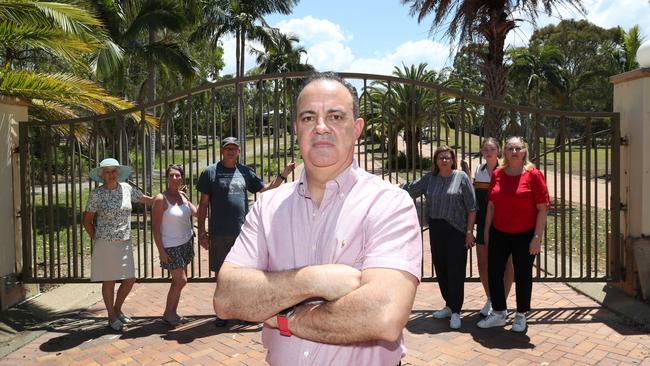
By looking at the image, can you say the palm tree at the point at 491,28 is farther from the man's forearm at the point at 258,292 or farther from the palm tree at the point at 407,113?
the man's forearm at the point at 258,292

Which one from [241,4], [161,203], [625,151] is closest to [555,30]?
[241,4]

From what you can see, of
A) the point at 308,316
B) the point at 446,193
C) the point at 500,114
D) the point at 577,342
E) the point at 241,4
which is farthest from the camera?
the point at 241,4

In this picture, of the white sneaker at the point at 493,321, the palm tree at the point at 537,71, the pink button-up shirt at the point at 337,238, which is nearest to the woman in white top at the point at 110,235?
the white sneaker at the point at 493,321

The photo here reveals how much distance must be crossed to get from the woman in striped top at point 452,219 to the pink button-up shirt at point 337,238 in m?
3.71

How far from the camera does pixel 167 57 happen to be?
51.8ft

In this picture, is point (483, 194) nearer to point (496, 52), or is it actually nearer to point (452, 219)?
point (452, 219)

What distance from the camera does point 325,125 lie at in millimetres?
1811

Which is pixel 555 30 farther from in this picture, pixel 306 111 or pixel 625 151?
pixel 306 111

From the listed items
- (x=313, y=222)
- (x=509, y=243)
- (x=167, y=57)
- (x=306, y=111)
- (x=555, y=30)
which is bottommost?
(x=509, y=243)

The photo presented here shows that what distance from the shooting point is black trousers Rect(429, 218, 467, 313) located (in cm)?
546

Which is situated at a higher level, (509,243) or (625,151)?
(625,151)

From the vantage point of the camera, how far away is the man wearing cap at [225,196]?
5.63 metres

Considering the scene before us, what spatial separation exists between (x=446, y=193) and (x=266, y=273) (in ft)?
13.0

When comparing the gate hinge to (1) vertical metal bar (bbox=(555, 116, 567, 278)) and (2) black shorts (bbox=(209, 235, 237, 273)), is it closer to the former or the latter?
(1) vertical metal bar (bbox=(555, 116, 567, 278))
